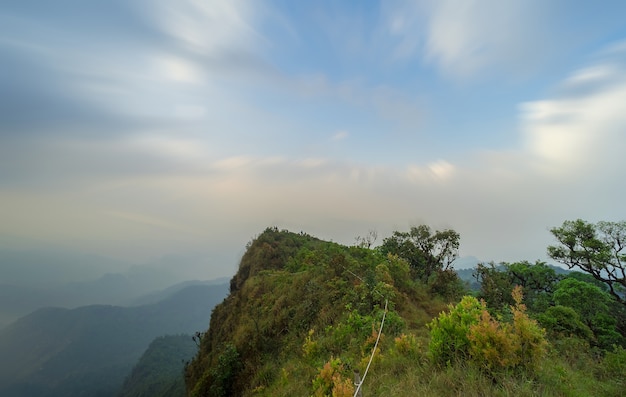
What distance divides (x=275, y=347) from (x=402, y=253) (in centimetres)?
1966

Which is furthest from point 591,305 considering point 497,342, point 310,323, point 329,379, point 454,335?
point 329,379

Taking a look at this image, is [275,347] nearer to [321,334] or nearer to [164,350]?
[321,334]

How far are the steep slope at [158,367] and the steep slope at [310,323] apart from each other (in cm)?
10342

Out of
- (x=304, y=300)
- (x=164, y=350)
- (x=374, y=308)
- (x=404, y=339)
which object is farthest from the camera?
(x=164, y=350)

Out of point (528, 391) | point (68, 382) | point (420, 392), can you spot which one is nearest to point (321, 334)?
point (420, 392)

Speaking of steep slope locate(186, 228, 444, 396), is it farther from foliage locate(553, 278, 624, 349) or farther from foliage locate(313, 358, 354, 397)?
foliage locate(553, 278, 624, 349)

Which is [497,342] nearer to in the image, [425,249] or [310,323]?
[310,323]

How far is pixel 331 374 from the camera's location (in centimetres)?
698

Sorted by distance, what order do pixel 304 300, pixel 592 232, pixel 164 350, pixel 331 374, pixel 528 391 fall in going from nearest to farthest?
pixel 528 391
pixel 331 374
pixel 304 300
pixel 592 232
pixel 164 350

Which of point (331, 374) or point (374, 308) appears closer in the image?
point (331, 374)

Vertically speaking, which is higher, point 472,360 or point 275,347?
point 472,360

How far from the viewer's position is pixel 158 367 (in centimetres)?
13388

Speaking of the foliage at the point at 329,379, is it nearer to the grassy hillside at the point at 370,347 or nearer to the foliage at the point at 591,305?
the grassy hillside at the point at 370,347

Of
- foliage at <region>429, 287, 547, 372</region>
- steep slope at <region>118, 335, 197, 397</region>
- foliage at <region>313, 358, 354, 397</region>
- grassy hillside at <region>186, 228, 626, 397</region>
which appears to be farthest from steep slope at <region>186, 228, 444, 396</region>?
steep slope at <region>118, 335, 197, 397</region>
